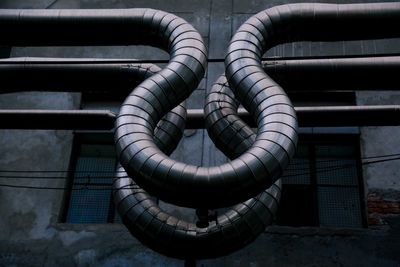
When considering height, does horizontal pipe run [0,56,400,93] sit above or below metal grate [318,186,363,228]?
above

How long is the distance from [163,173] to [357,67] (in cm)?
303

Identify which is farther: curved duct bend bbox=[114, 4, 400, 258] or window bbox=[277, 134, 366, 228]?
window bbox=[277, 134, 366, 228]

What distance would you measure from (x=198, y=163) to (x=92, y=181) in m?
1.78

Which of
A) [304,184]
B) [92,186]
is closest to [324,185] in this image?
[304,184]

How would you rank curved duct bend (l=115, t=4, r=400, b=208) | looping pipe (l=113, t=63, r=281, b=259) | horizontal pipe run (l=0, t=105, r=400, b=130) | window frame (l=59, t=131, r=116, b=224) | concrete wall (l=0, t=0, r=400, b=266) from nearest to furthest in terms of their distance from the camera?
curved duct bend (l=115, t=4, r=400, b=208), looping pipe (l=113, t=63, r=281, b=259), horizontal pipe run (l=0, t=105, r=400, b=130), concrete wall (l=0, t=0, r=400, b=266), window frame (l=59, t=131, r=116, b=224)

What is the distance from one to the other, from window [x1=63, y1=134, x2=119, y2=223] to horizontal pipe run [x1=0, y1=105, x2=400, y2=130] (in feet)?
4.09

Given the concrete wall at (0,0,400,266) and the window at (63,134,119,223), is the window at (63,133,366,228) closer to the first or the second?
the window at (63,134,119,223)

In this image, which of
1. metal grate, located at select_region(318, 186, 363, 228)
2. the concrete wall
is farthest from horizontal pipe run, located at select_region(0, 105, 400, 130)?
metal grate, located at select_region(318, 186, 363, 228)

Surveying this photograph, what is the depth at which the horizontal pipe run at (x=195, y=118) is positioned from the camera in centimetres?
721

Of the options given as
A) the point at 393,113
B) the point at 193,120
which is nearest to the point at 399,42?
the point at 393,113

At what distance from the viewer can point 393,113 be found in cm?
712

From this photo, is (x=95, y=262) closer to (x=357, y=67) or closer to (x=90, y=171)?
(x=90, y=171)

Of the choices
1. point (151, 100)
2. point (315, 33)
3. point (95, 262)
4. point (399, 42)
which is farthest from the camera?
point (399, 42)

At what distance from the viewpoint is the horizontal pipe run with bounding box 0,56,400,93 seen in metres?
7.08
